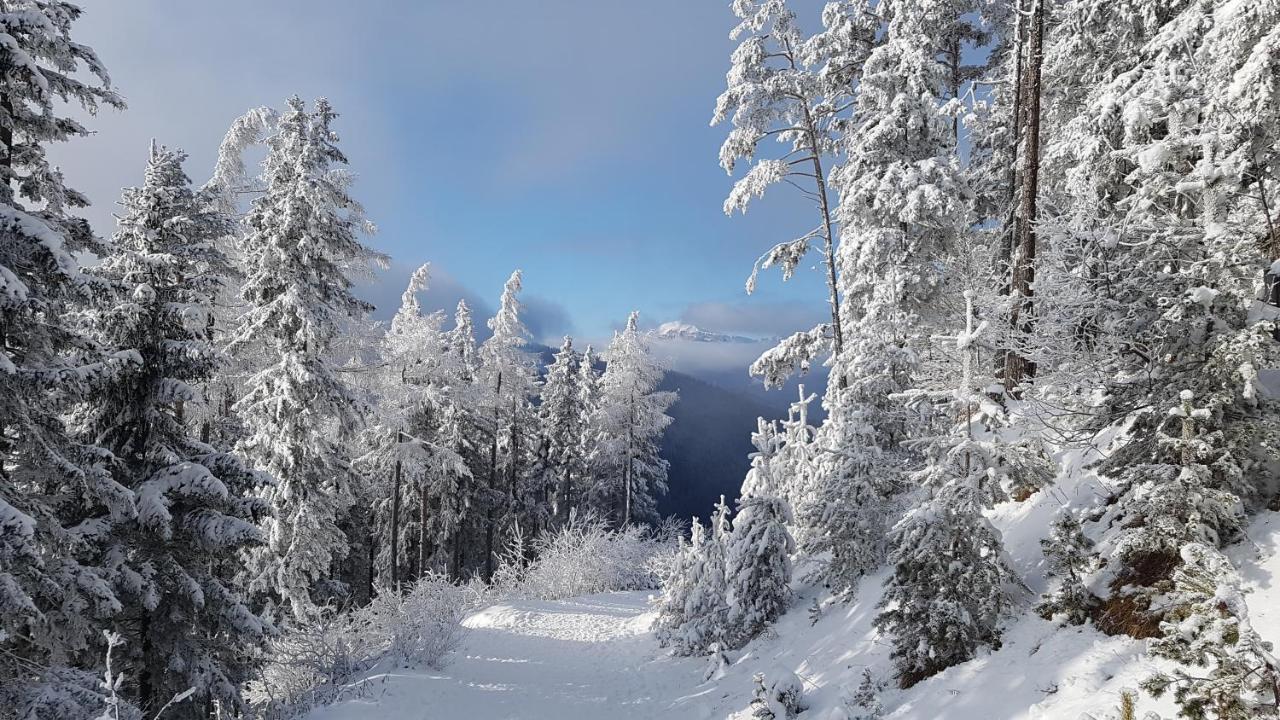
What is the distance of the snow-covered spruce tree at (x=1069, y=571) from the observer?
663cm

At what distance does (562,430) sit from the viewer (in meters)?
39.6

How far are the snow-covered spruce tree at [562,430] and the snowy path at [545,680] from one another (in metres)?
21.1

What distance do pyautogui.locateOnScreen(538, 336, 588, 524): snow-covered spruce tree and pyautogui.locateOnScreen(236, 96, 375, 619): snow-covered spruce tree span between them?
2355cm

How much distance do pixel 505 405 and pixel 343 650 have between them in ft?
78.1

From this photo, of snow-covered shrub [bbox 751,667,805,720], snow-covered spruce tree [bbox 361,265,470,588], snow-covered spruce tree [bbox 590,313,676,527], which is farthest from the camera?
snow-covered spruce tree [bbox 590,313,676,527]

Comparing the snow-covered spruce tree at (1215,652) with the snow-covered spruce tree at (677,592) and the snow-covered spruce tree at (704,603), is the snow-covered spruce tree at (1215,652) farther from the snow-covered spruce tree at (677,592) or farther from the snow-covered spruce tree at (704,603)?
the snow-covered spruce tree at (677,592)

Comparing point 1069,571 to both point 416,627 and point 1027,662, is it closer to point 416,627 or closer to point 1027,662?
point 1027,662

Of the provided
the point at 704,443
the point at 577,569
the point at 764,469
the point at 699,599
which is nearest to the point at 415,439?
the point at 577,569

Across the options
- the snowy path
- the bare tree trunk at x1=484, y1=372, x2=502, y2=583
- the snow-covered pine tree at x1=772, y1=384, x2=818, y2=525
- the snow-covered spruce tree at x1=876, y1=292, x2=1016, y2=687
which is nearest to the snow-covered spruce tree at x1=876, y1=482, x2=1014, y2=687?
the snow-covered spruce tree at x1=876, y1=292, x2=1016, y2=687

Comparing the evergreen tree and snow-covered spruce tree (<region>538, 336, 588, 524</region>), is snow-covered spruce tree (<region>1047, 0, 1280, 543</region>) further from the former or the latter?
snow-covered spruce tree (<region>538, 336, 588, 524</region>)

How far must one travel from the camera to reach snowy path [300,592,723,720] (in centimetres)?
1009

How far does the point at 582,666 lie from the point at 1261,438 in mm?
12165

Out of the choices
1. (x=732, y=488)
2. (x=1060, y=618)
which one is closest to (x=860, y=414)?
(x=1060, y=618)

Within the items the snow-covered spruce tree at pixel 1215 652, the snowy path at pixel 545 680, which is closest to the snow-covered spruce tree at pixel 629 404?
the snowy path at pixel 545 680
